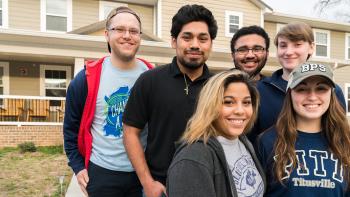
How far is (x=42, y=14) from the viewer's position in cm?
1257

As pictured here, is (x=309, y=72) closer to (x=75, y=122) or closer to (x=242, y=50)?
(x=242, y=50)

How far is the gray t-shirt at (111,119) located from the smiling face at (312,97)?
4.16 feet

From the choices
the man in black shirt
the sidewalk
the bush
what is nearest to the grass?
the bush

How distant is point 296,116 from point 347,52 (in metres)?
18.3

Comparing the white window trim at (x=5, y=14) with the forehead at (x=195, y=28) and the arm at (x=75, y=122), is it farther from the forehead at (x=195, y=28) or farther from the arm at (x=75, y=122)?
the forehead at (x=195, y=28)

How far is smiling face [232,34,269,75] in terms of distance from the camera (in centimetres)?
295

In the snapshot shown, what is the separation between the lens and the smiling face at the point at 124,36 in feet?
8.26

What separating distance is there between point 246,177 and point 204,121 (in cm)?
39

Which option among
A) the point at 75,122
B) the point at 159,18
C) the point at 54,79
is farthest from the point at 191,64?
the point at 54,79

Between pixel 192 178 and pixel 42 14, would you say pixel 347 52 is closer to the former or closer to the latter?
pixel 42 14

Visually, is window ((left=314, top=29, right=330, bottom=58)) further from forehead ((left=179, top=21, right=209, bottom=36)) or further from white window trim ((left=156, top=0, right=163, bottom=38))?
forehead ((left=179, top=21, right=209, bottom=36))

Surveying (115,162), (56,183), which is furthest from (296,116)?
(56,183)

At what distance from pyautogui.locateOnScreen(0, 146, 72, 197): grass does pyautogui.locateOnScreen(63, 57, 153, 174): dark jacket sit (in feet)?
11.1

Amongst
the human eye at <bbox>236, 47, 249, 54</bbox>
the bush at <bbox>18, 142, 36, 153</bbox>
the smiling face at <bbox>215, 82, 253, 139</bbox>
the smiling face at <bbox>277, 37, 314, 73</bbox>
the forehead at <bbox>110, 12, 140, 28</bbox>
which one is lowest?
the bush at <bbox>18, 142, 36, 153</bbox>
